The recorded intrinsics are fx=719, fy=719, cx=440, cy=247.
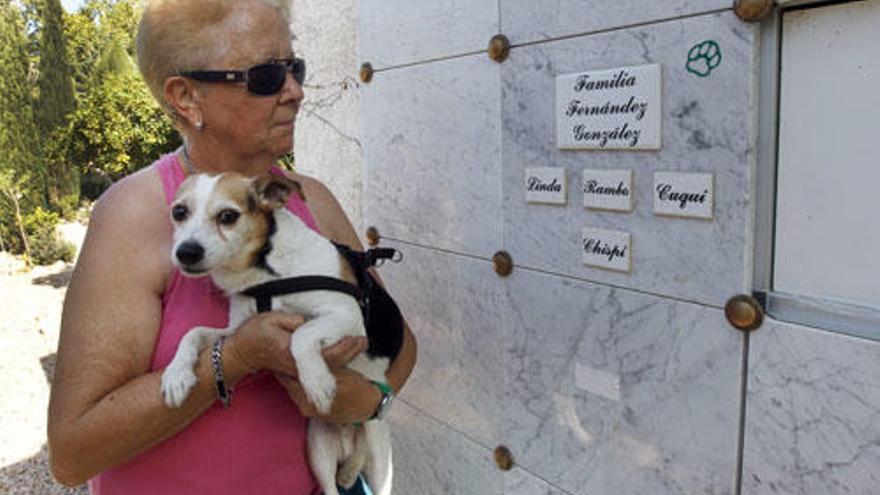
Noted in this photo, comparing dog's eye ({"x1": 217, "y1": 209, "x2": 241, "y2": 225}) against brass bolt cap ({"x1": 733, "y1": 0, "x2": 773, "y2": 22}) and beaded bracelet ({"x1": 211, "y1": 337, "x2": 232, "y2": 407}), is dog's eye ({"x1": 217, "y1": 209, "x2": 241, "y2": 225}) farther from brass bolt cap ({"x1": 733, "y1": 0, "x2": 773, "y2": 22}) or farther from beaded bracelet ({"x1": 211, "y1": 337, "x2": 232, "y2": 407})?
brass bolt cap ({"x1": 733, "y1": 0, "x2": 773, "y2": 22})

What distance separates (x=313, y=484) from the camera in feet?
6.62

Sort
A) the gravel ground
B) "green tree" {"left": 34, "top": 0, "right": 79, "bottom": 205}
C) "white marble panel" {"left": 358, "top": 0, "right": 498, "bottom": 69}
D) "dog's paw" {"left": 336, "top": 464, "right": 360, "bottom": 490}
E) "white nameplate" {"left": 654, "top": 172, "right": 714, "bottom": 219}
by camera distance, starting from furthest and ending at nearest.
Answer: "green tree" {"left": 34, "top": 0, "right": 79, "bottom": 205}, the gravel ground, "white marble panel" {"left": 358, "top": 0, "right": 498, "bottom": 69}, "dog's paw" {"left": 336, "top": 464, "right": 360, "bottom": 490}, "white nameplate" {"left": 654, "top": 172, "right": 714, "bottom": 219}

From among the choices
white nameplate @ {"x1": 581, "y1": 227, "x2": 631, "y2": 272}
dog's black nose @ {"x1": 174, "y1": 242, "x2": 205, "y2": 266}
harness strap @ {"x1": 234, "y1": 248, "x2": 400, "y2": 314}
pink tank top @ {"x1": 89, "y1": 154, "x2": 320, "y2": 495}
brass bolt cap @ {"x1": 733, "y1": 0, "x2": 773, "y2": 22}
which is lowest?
pink tank top @ {"x1": 89, "y1": 154, "x2": 320, "y2": 495}

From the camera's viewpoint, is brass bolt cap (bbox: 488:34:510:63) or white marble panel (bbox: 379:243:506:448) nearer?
brass bolt cap (bbox: 488:34:510:63)

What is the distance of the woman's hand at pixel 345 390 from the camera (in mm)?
1806

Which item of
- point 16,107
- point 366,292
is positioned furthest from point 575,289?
point 16,107

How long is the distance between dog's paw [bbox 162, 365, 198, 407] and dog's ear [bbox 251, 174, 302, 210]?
18.0 inches

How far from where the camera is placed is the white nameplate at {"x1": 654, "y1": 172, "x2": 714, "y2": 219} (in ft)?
5.41

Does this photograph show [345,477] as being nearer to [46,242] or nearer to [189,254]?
[189,254]

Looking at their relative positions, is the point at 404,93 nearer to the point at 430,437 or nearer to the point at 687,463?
the point at 430,437

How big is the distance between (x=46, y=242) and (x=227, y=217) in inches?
574

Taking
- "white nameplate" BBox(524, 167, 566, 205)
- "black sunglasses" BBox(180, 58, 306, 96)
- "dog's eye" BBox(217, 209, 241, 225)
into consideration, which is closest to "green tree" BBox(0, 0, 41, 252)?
"black sunglasses" BBox(180, 58, 306, 96)

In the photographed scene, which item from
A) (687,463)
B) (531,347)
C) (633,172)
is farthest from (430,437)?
(633,172)

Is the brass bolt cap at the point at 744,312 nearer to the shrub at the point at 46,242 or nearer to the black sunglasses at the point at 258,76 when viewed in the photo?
the black sunglasses at the point at 258,76
